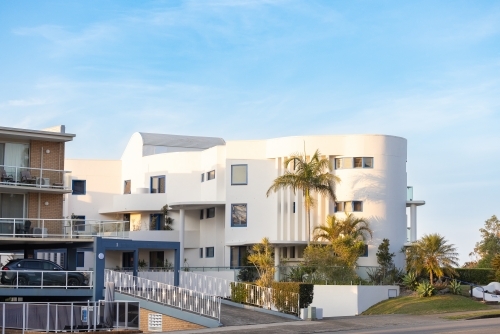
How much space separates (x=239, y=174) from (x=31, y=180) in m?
15.0

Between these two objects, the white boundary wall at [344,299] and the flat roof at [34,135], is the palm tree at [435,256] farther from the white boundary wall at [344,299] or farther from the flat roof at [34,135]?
the flat roof at [34,135]

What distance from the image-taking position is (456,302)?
133 feet


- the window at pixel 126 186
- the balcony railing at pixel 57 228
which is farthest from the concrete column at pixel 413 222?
the window at pixel 126 186

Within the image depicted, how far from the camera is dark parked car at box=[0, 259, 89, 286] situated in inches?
1437

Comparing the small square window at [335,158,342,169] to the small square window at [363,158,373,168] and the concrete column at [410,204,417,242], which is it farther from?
the concrete column at [410,204,417,242]

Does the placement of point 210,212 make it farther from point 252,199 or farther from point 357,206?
point 357,206

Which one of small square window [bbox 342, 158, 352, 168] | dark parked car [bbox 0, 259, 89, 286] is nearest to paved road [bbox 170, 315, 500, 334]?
dark parked car [bbox 0, 259, 89, 286]

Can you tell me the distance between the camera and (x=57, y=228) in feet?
134

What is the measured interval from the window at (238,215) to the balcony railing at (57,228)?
11421 millimetres

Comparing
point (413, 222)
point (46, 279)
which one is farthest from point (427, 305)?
point (46, 279)

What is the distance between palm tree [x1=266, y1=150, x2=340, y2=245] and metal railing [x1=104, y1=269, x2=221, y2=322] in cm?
1402

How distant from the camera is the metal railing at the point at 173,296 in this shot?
33.8m

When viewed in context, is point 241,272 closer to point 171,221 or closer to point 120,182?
point 171,221

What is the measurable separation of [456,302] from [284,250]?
13566 millimetres
